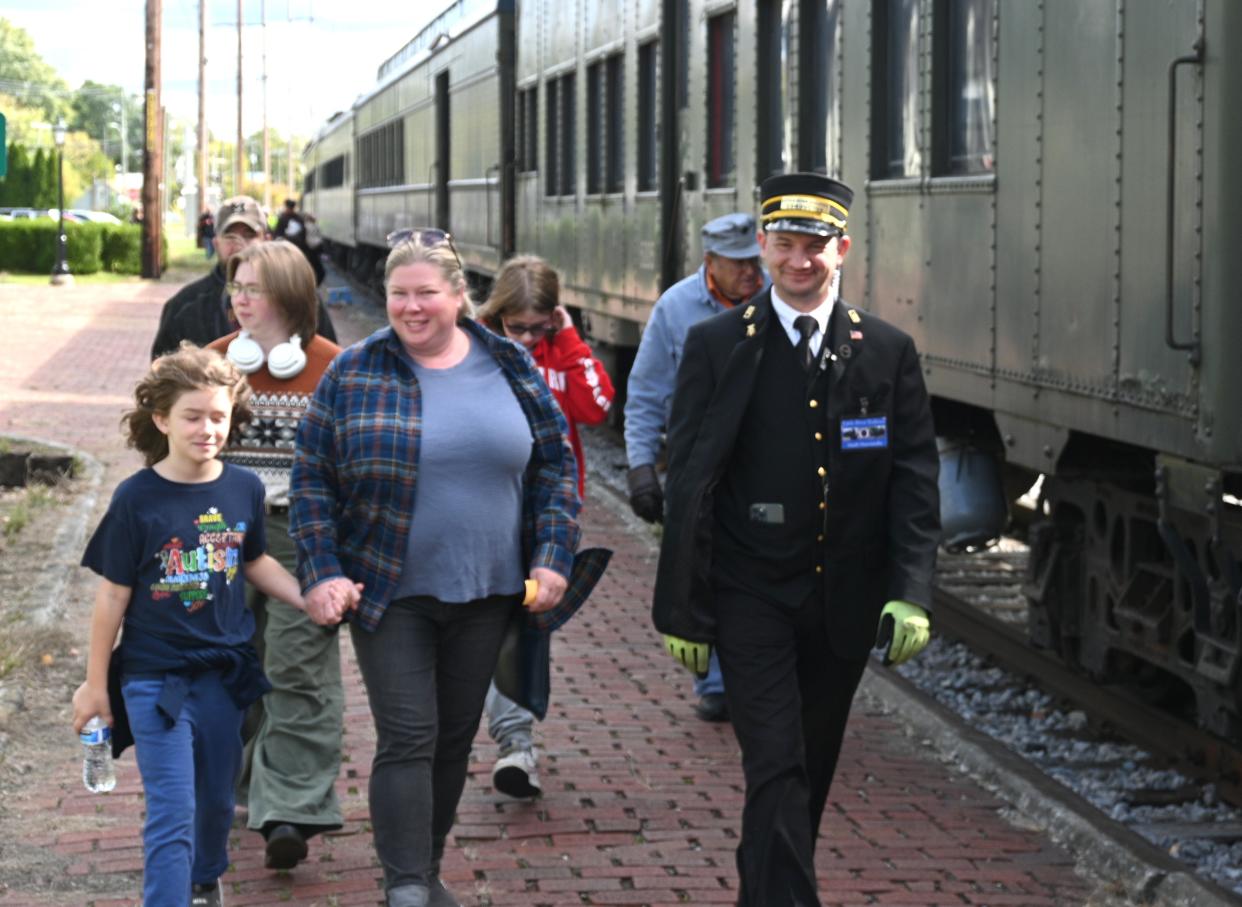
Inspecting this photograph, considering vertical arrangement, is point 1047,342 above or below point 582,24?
below

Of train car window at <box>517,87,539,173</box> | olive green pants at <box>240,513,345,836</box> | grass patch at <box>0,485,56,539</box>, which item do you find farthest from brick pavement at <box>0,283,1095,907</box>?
train car window at <box>517,87,539,173</box>

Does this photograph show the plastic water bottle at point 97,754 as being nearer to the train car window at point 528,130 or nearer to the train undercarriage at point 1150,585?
the train undercarriage at point 1150,585

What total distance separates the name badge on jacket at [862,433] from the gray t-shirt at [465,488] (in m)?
0.80

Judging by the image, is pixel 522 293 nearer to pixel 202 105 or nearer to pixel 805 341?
pixel 805 341

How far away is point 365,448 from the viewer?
5008mm

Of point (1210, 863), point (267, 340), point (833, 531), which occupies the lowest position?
point (1210, 863)

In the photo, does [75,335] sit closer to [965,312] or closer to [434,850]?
[965,312]

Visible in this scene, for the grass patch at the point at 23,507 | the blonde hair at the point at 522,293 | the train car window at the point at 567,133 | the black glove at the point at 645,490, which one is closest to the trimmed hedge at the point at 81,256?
the train car window at the point at 567,133

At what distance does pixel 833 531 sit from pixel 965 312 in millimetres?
3477

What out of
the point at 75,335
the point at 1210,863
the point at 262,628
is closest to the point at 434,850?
the point at 262,628

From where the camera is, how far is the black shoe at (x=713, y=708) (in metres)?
7.82

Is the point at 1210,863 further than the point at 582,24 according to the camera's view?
No

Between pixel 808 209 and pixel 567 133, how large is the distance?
506 inches

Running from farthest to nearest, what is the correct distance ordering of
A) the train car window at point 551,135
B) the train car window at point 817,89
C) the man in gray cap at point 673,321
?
the train car window at point 551,135
the train car window at point 817,89
the man in gray cap at point 673,321
